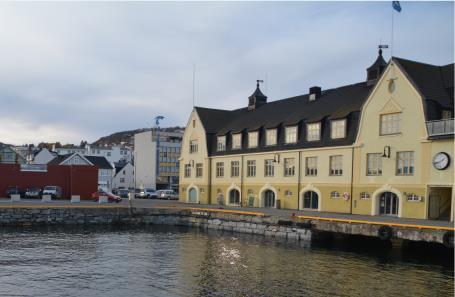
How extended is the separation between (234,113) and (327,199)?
26.7 m

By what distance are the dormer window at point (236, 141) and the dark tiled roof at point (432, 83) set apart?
22.3 m

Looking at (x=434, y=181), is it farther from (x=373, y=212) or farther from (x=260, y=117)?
(x=260, y=117)

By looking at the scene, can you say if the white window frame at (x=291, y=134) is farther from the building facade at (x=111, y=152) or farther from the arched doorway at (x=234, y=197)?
the building facade at (x=111, y=152)

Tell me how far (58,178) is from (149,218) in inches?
778

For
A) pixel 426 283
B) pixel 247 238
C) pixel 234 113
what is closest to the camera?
pixel 426 283

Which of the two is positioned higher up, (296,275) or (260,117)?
(260,117)

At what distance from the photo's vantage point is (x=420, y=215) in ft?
115

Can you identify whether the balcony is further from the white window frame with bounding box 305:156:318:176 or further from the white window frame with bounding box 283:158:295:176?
the white window frame with bounding box 283:158:295:176

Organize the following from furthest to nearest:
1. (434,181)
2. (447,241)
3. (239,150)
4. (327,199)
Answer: (239,150) → (327,199) → (434,181) → (447,241)

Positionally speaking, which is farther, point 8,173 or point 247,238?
point 8,173

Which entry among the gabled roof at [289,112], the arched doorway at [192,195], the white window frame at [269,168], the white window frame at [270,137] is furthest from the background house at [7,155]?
the white window frame at [269,168]

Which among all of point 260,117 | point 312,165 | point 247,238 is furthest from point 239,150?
point 247,238

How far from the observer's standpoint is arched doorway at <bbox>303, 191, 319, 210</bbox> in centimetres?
4432

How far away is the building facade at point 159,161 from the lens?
106 m
